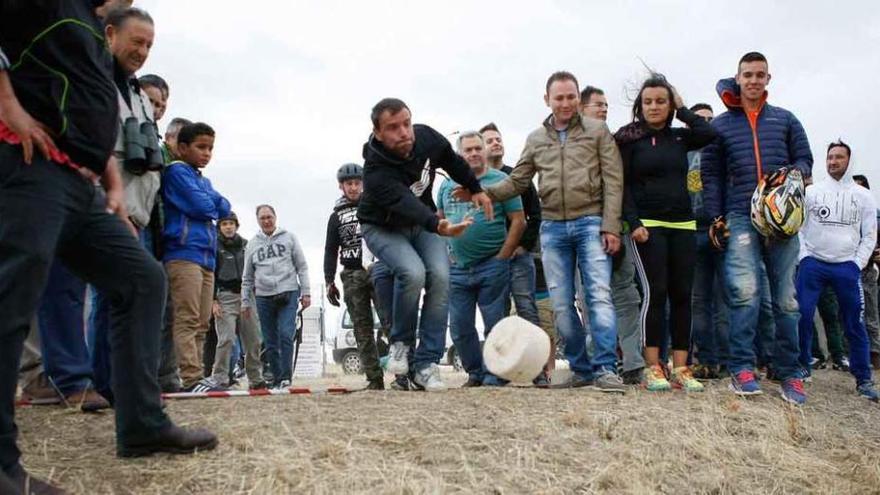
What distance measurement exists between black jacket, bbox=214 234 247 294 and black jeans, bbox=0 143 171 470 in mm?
7290

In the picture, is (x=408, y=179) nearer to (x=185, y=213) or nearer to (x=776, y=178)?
(x=185, y=213)

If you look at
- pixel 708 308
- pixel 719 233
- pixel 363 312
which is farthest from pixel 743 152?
pixel 363 312

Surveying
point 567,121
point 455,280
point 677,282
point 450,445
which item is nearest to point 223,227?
point 455,280

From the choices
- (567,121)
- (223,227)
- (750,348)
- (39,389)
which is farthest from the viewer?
(223,227)

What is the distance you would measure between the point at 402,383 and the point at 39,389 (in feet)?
8.01

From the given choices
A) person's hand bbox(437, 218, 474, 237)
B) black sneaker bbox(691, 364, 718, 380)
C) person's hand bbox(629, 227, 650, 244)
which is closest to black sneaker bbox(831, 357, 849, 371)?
black sneaker bbox(691, 364, 718, 380)

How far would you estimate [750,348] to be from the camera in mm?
5828

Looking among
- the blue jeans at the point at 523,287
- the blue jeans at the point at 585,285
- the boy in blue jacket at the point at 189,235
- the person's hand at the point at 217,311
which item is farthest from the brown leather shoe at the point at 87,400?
the person's hand at the point at 217,311

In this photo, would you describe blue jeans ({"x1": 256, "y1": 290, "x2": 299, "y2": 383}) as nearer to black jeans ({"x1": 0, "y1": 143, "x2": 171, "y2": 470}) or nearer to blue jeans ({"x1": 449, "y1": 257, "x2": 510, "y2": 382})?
blue jeans ({"x1": 449, "y1": 257, "x2": 510, "y2": 382})

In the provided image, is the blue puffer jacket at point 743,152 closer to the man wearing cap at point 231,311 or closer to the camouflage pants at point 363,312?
the camouflage pants at point 363,312

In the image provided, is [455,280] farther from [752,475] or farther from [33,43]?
[33,43]

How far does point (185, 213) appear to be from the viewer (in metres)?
5.52

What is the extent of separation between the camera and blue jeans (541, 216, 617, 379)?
5759 mm

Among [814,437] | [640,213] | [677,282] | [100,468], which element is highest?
[640,213]
